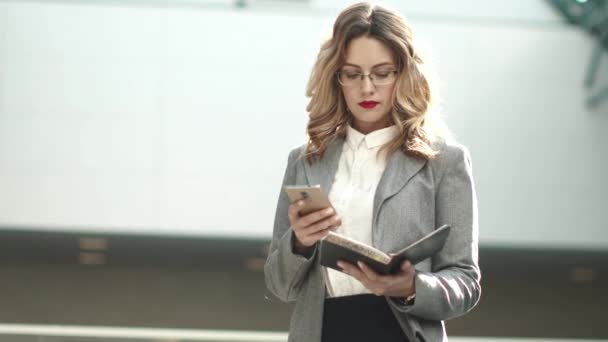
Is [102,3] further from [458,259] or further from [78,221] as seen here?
[458,259]

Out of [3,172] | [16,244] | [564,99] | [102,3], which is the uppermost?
[102,3]

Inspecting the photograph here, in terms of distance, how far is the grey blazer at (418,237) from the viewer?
1.81 meters

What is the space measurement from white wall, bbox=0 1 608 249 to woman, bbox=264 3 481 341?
10.4 m

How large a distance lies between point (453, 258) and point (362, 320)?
218 millimetres

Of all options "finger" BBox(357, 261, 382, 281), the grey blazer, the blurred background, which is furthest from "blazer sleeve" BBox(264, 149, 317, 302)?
the blurred background

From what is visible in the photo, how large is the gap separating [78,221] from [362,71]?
10.9 meters

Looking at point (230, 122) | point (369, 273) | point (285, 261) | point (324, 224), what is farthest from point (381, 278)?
point (230, 122)

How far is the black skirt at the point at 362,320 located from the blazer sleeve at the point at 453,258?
0.18ft

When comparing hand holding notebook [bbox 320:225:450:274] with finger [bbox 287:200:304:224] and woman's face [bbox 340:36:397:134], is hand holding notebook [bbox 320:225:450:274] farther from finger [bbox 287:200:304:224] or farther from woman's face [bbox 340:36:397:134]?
woman's face [bbox 340:36:397:134]

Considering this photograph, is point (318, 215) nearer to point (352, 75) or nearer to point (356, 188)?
point (356, 188)

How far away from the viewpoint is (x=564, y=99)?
1261 centimetres

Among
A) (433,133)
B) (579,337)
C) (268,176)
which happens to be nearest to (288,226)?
(433,133)

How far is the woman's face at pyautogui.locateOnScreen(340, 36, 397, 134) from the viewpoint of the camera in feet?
6.31

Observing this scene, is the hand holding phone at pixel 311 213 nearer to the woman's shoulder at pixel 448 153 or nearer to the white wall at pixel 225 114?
the woman's shoulder at pixel 448 153
